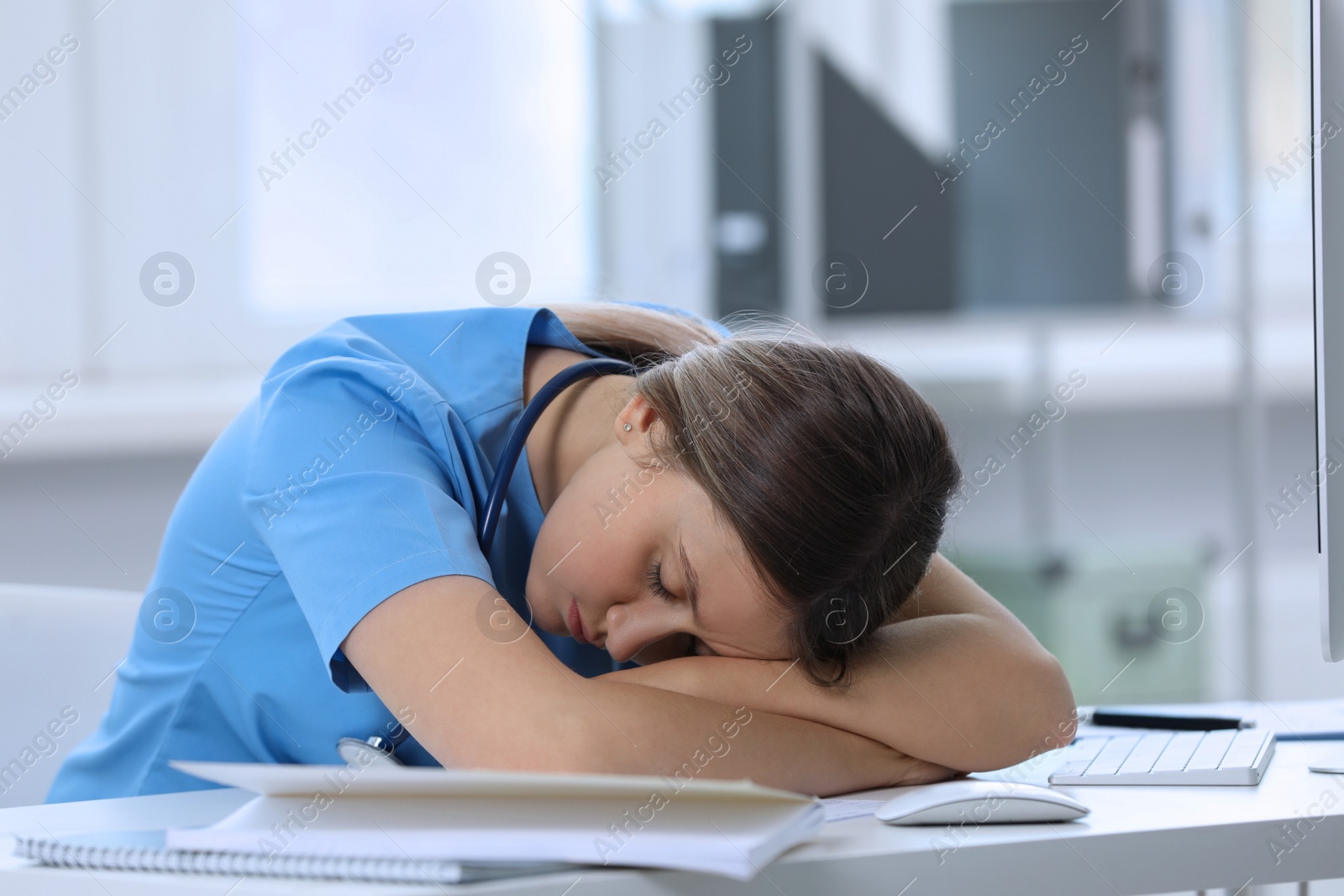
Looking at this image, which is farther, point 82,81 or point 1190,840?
point 82,81

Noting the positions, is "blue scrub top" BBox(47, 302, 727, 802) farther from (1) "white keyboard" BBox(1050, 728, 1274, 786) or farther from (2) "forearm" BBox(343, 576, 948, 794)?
(1) "white keyboard" BBox(1050, 728, 1274, 786)

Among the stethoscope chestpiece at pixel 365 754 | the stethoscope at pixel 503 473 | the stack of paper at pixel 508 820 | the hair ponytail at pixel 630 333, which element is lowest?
the stethoscope chestpiece at pixel 365 754

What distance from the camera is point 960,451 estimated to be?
0.92 m

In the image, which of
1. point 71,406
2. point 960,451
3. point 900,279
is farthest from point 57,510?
point 960,451

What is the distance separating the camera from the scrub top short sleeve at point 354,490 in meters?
0.76

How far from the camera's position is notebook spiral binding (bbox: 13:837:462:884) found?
1.76ft

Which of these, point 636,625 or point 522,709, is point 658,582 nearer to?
point 636,625

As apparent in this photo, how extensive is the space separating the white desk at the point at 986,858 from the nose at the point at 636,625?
230 mm

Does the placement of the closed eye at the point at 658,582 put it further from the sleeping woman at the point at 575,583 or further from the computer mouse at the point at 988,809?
the computer mouse at the point at 988,809

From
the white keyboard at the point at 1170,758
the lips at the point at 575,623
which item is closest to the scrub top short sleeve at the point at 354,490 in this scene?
the lips at the point at 575,623

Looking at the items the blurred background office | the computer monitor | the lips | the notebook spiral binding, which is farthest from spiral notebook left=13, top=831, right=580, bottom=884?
the blurred background office

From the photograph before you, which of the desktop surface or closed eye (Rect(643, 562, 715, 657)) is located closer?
the desktop surface

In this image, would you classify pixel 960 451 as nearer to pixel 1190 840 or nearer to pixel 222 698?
pixel 1190 840

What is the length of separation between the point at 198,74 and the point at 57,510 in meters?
1.04
